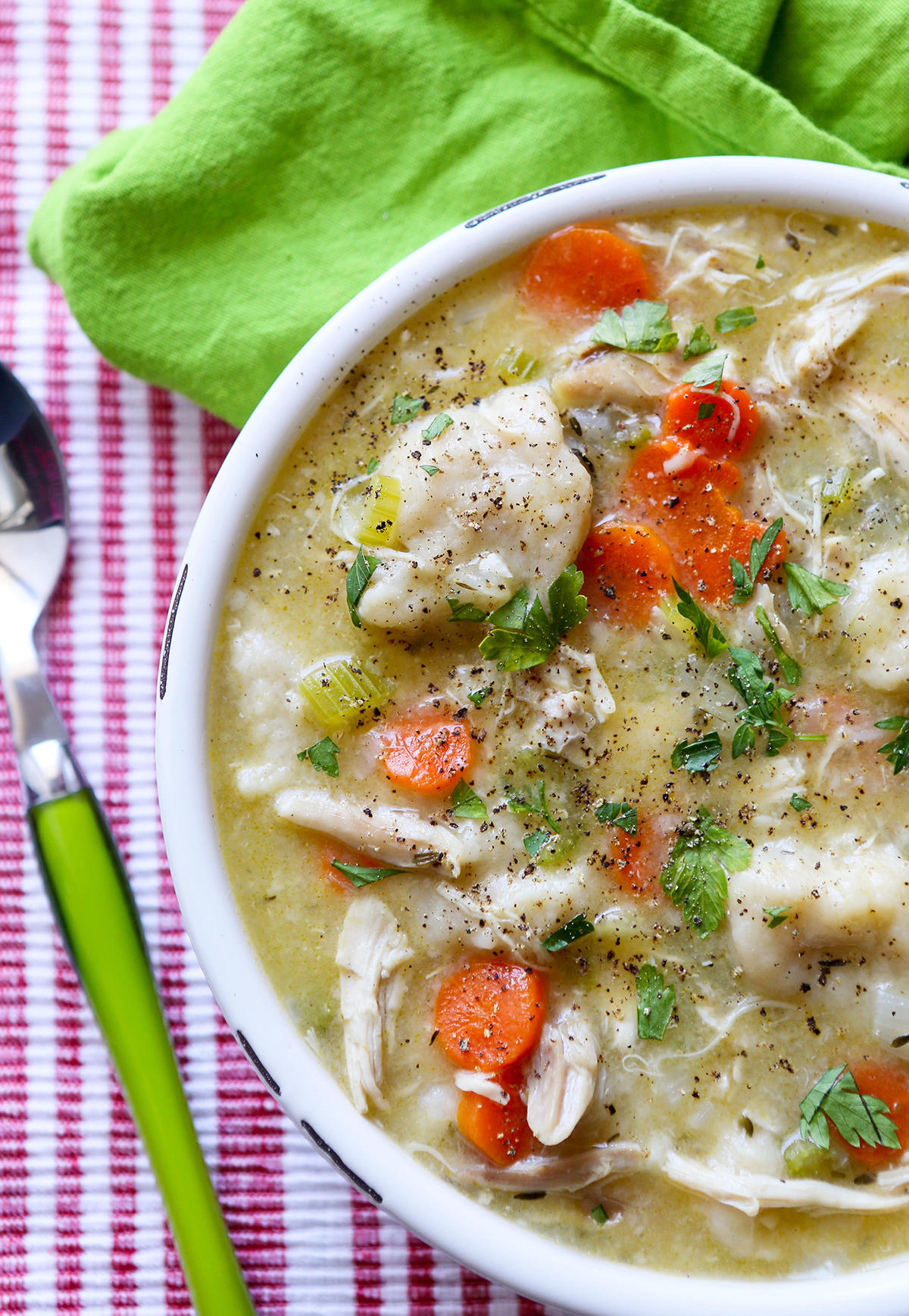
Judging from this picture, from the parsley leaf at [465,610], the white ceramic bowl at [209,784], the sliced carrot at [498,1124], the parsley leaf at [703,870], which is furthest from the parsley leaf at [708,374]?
the sliced carrot at [498,1124]

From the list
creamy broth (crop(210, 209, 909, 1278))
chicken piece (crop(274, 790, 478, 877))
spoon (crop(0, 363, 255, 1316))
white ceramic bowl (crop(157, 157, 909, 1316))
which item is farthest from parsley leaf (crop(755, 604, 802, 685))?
spoon (crop(0, 363, 255, 1316))

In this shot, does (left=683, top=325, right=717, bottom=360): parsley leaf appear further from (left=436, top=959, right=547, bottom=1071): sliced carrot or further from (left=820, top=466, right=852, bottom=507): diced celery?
(left=436, top=959, right=547, bottom=1071): sliced carrot

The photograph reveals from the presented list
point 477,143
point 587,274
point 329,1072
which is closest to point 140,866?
point 329,1072

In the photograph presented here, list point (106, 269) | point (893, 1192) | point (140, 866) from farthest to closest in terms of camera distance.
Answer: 1. point (140, 866)
2. point (106, 269)
3. point (893, 1192)

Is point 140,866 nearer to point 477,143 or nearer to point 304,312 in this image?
point 304,312

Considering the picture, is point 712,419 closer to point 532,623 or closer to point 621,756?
point 532,623
